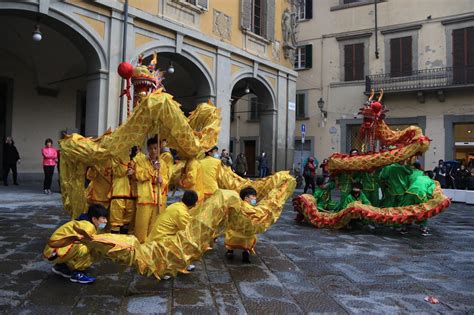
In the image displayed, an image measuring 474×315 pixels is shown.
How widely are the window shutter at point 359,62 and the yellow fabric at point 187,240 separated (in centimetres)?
1838

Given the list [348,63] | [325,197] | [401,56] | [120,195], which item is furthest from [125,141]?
[348,63]

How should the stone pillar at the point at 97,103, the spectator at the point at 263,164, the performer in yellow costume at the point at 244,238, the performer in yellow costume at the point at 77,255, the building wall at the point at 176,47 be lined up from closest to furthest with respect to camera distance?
1. the performer in yellow costume at the point at 77,255
2. the performer in yellow costume at the point at 244,238
3. the building wall at the point at 176,47
4. the stone pillar at the point at 97,103
5. the spectator at the point at 263,164

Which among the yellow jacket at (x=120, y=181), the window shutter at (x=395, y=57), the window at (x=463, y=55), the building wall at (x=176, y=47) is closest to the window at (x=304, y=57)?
the window shutter at (x=395, y=57)

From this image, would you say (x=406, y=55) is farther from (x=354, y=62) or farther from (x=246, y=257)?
(x=246, y=257)

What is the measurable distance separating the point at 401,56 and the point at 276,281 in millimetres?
18896

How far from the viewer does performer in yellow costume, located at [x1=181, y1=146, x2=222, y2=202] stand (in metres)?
5.14

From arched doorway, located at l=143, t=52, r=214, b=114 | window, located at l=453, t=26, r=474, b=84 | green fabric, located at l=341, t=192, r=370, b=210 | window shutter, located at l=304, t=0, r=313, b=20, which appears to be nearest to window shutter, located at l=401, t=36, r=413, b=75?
window, located at l=453, t=26, r=474, b=84

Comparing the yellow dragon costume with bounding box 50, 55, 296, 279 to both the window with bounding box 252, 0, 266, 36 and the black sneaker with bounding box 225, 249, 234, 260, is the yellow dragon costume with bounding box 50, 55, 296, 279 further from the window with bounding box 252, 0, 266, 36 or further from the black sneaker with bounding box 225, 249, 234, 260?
the window with bounding box 252, 0, 266, 36

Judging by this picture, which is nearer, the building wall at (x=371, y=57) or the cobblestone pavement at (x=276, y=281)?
the cobblestone pavement at (x=276, y=281)

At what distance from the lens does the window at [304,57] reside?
75.4ft

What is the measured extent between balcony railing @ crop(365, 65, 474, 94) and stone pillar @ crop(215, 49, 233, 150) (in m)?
9.61

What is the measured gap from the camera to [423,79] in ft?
65.7

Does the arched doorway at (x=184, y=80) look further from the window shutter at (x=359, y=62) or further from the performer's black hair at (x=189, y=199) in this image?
the window shutter at (x=359, y=62)

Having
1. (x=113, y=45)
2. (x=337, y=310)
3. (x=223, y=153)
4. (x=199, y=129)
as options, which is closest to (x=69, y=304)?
(x=337, y=310)
